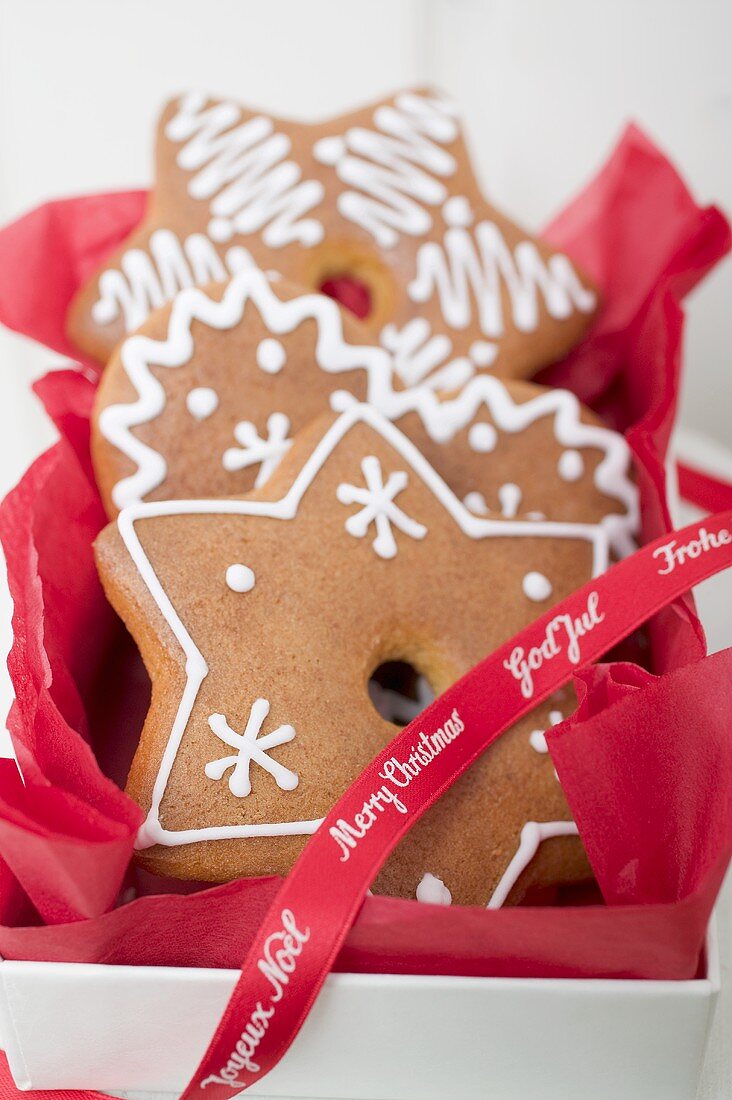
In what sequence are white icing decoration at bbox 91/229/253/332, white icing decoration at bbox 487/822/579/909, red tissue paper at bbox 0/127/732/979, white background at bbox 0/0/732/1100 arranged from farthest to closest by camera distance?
1. white background at bbox 0/0/732/1100
2. white icing decoration at bbox 91/229/253/332
3. white icing decoration at bbox 487/822/579/909
4. red tissue paper at bbox 0/127/732/979

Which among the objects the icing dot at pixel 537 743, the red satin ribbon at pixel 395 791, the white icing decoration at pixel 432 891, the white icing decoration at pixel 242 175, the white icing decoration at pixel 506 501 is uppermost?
the white icing decoration at pixel 242 175

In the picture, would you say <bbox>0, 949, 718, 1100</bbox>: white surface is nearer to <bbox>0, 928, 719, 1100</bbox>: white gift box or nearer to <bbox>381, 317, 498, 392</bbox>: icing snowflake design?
<bbox>0, 928, 719, 1100</bbox>: white gift box

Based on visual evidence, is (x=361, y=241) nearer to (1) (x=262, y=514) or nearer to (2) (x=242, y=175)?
(2) (x=242, y=175)

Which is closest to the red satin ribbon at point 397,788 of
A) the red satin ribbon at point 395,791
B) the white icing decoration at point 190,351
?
the red satin ribbon at point 395,791

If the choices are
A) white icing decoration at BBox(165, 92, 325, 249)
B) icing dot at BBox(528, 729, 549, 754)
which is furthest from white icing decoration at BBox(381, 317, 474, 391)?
icing dot at BBox(528, 729, 549, 754)

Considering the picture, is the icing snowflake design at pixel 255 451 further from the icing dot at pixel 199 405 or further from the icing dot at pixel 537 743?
the icing dot at pixel 537 743

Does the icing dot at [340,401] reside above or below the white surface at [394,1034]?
above

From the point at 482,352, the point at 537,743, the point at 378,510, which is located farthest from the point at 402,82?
the point at 537,743
